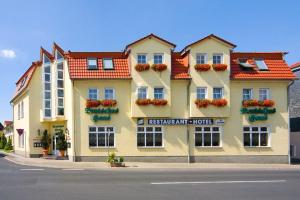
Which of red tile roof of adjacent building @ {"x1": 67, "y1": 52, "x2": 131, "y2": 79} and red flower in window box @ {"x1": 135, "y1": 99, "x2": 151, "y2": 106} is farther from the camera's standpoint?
red tile roof of adjacent building @ {"x1": 67, "y1": 52, "x2": 131, "y2": 79}

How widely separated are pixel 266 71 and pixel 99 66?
11.3m

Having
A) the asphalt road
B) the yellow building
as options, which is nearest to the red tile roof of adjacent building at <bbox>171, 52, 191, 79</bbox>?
the yellow building

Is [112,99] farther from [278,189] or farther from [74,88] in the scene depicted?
[278,189]

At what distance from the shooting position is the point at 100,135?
30766mm

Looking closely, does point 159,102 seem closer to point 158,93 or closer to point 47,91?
point 158,93

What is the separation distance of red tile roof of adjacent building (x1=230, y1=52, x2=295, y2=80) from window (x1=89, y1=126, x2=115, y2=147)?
353 inches

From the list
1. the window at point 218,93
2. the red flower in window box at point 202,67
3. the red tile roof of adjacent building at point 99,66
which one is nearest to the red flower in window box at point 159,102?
the red tile roof of adjacent building at point 99,66

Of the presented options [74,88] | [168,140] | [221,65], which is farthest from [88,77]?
[221,65]

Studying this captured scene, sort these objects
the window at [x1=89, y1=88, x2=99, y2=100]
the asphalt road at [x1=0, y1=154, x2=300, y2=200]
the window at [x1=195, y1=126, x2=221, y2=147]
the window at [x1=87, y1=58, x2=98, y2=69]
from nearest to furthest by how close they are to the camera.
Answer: the asphalt road at [x1=0, y1=154, x2=300, y2=200] → the window at [x1=89, y1=88, x2=99, y2=100] → the window at [x1=87, y1=58, x2=98, y2=69] → the window at [x1=195, y1=126, x2=221, y2=147]

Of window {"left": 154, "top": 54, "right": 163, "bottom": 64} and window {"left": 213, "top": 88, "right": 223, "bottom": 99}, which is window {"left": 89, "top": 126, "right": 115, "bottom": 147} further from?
window {"left": 213, "top": 88, "right": 223, "bottom": 99}

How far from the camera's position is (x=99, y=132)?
30.8 m

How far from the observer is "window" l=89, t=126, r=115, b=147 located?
30.8 meters

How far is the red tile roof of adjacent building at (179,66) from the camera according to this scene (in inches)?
1231

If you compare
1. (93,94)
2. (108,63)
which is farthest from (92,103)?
(108,63)
